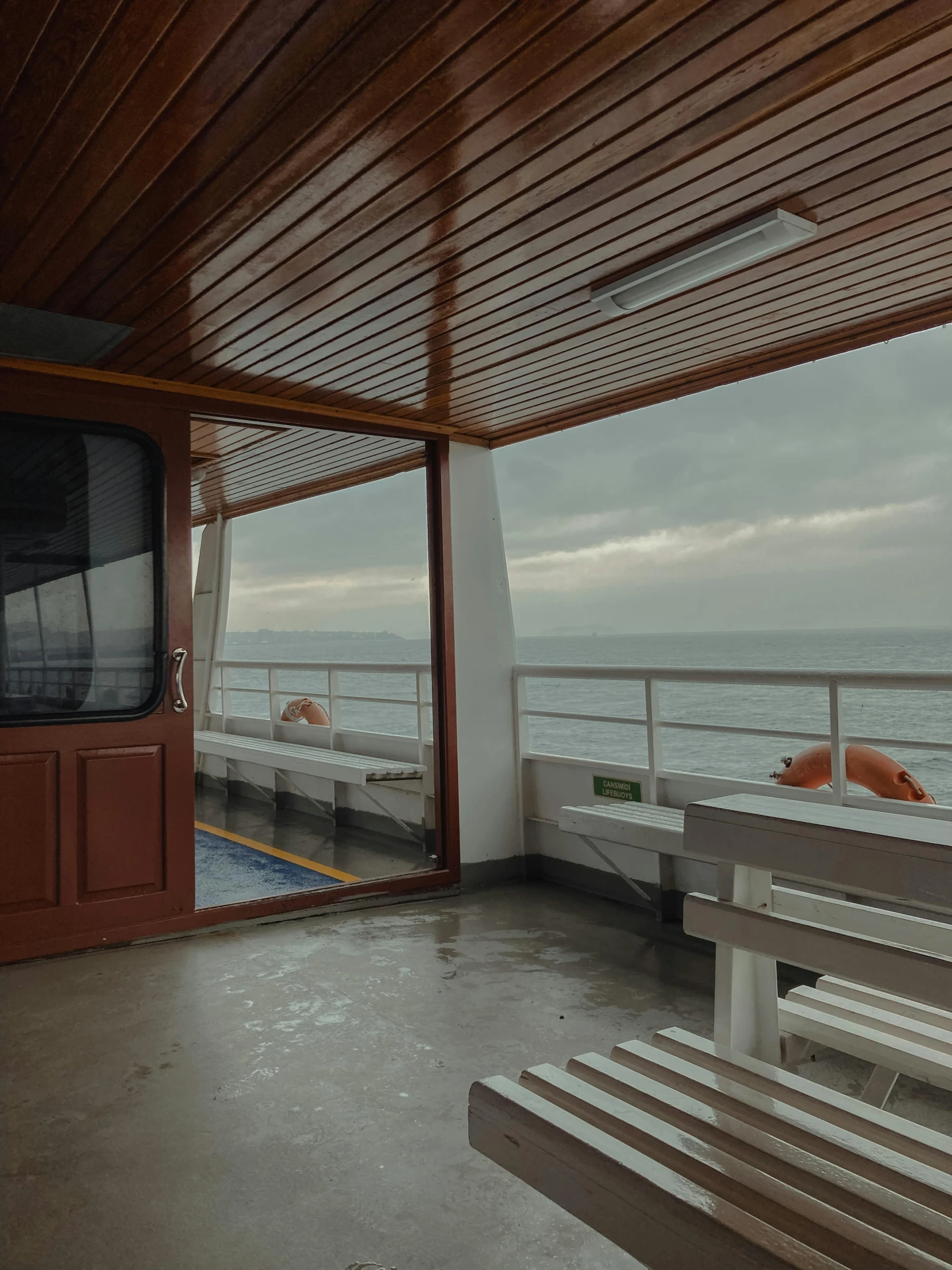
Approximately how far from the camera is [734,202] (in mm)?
2629

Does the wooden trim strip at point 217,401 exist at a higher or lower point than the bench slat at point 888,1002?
higher

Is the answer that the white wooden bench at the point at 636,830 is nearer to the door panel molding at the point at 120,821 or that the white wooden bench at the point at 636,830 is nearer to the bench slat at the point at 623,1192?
the door panel molding at the point at 120,821

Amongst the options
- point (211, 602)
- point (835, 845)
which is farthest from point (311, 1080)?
point (211, 602)

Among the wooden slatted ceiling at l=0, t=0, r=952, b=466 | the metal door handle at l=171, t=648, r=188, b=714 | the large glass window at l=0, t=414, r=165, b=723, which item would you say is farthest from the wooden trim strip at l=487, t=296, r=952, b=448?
the metal door handle at l=171, t=648, r=188, b=714

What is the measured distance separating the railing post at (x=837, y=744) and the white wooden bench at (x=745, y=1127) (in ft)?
7.09

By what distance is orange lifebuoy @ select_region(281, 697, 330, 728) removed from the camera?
841 centimetres

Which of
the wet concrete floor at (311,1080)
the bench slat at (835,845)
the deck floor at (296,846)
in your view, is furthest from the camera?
the deck floor at (296,846)

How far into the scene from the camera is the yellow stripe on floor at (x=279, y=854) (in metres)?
5.20

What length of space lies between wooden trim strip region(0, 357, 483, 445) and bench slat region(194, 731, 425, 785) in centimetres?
203

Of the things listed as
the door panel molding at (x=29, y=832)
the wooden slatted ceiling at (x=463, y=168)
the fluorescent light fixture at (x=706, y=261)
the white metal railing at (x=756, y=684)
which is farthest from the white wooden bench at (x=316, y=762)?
the fluorescent light fixture at (x=706, y=261)

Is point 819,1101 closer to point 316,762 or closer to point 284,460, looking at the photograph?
point 316,762

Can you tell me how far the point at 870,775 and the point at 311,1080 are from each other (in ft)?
9.00

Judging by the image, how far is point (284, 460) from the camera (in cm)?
613

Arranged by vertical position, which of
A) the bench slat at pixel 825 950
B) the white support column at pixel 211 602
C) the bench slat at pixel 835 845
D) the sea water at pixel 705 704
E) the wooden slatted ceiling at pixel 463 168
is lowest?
the sea water at pixel 705 704
